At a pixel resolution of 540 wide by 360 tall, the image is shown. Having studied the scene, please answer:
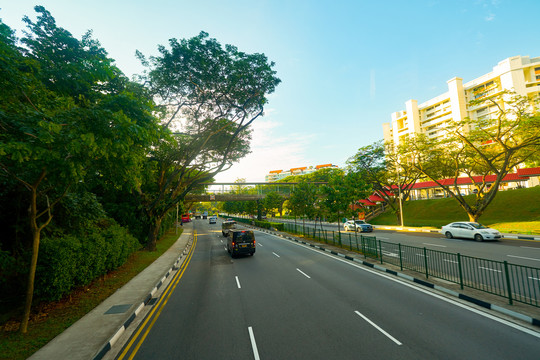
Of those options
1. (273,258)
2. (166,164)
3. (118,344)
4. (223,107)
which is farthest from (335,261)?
(166,164)

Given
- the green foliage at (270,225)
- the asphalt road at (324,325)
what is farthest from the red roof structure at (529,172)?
the asphalt road at (324,325)

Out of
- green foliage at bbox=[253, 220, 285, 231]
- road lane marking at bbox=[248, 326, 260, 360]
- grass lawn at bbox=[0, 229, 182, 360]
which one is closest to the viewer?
road lane marking at bbox=[248, 326, 260, 360]

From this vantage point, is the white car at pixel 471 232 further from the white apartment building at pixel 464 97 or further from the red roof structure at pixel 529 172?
the red roof structure at pixel 529 172

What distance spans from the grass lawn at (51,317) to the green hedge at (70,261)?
0.37 meters

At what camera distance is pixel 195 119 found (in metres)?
19.8

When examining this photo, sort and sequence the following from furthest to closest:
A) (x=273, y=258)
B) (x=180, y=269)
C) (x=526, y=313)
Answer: (x=273, y=258) → (x=180, y=269) → (x=526, y=313)

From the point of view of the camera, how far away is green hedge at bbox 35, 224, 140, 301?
297 inches

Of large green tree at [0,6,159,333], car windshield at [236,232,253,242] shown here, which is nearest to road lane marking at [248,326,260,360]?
large green tree at [0,6,159,333]

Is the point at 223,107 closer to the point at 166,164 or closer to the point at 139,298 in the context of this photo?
the point at 166,164

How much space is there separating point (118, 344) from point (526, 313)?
10.5 metres

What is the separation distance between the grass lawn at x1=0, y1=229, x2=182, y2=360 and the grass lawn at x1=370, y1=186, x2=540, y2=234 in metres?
31.4

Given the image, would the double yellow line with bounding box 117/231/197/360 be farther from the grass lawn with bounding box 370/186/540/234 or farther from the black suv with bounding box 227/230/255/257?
the grass lawn with bounding box 370/186/540/234

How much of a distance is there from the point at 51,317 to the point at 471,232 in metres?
27.2

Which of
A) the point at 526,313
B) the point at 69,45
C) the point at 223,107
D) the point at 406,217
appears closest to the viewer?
the point at 526,313
